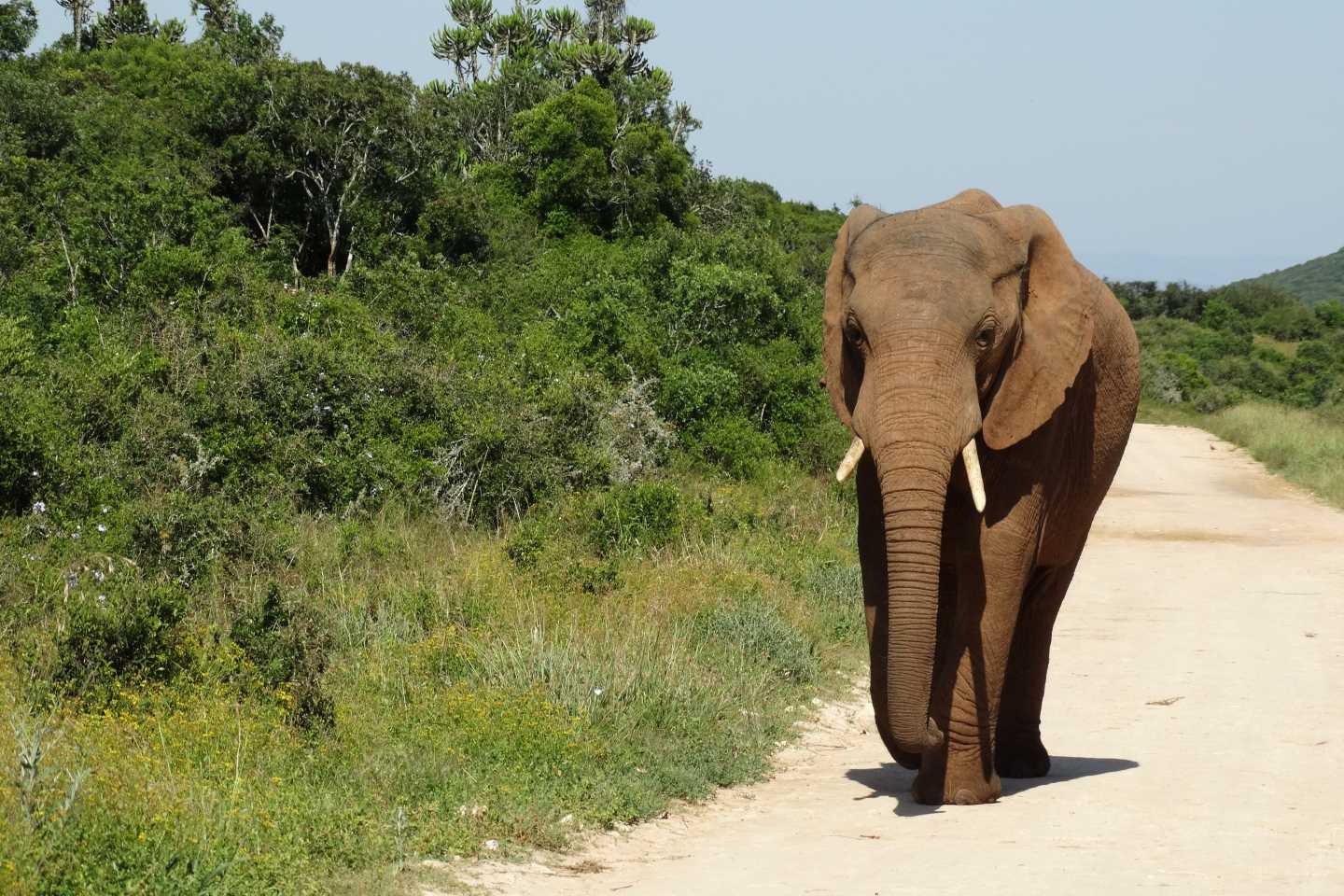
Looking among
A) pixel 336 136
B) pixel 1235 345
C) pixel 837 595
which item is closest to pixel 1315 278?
pixel 1235 345

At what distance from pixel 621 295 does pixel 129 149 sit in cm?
995

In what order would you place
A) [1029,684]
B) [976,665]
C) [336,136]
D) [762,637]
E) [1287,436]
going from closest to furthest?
[976,665], [1029,684], [762,637], [336,136], [1287,436]

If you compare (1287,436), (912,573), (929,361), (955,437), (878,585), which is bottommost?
(878,585)

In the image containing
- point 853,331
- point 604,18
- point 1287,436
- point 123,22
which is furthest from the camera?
point 604,18

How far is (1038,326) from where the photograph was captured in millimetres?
7016

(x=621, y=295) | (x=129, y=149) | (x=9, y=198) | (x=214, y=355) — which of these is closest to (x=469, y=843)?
(x=214, y=355)

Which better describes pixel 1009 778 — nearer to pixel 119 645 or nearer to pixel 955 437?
pixel 955 437

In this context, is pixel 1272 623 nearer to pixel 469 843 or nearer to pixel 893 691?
pixel 893 691

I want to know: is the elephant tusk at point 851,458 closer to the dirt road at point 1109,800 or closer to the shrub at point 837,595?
the dirt road at point 1109,800

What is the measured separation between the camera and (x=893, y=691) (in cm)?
632

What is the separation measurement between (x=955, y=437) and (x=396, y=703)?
3203mm

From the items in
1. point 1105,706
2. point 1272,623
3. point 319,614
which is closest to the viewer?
point 319,614

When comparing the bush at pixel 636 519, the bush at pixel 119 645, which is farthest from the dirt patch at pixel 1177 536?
the bush at pixel 119 645

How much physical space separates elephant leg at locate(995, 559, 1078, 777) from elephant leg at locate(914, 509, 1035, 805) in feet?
2.85
